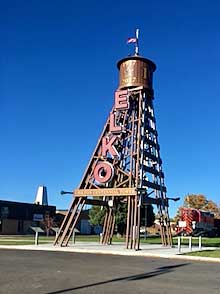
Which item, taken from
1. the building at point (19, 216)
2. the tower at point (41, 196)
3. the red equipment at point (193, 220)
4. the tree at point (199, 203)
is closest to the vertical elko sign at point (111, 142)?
the red equipment at point (193, 220)

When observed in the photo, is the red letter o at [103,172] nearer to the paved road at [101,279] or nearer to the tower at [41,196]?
the paved road at [101,279]

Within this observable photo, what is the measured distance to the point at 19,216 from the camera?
73.7 meters

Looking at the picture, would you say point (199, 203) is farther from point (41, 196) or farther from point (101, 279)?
point (101, 279)

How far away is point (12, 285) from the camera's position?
1161 cm

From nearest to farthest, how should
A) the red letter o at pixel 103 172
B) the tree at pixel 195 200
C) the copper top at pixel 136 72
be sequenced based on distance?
the red letter o at pixel 103 172, the copper top at pixel 136 72, the tree at pixel 195 200

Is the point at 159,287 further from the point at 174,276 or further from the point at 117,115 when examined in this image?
the point at 117,115

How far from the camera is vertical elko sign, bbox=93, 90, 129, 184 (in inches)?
1243

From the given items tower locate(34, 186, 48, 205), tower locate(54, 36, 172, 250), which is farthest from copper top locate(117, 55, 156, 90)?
tower locate(34, 186, 48, 205)

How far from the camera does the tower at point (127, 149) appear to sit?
3155cm

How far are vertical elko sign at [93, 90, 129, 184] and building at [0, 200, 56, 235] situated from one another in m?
42.4

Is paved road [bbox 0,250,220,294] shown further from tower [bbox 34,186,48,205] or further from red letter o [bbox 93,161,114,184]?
tower [bbox 34,186,48,205]

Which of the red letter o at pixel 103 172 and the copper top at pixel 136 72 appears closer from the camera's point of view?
the red letter o at pixel 103 172

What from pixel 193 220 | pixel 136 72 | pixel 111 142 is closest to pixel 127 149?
pixel 111 142

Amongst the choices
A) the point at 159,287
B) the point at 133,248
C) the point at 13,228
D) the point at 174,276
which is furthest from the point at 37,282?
the point at 13,228
